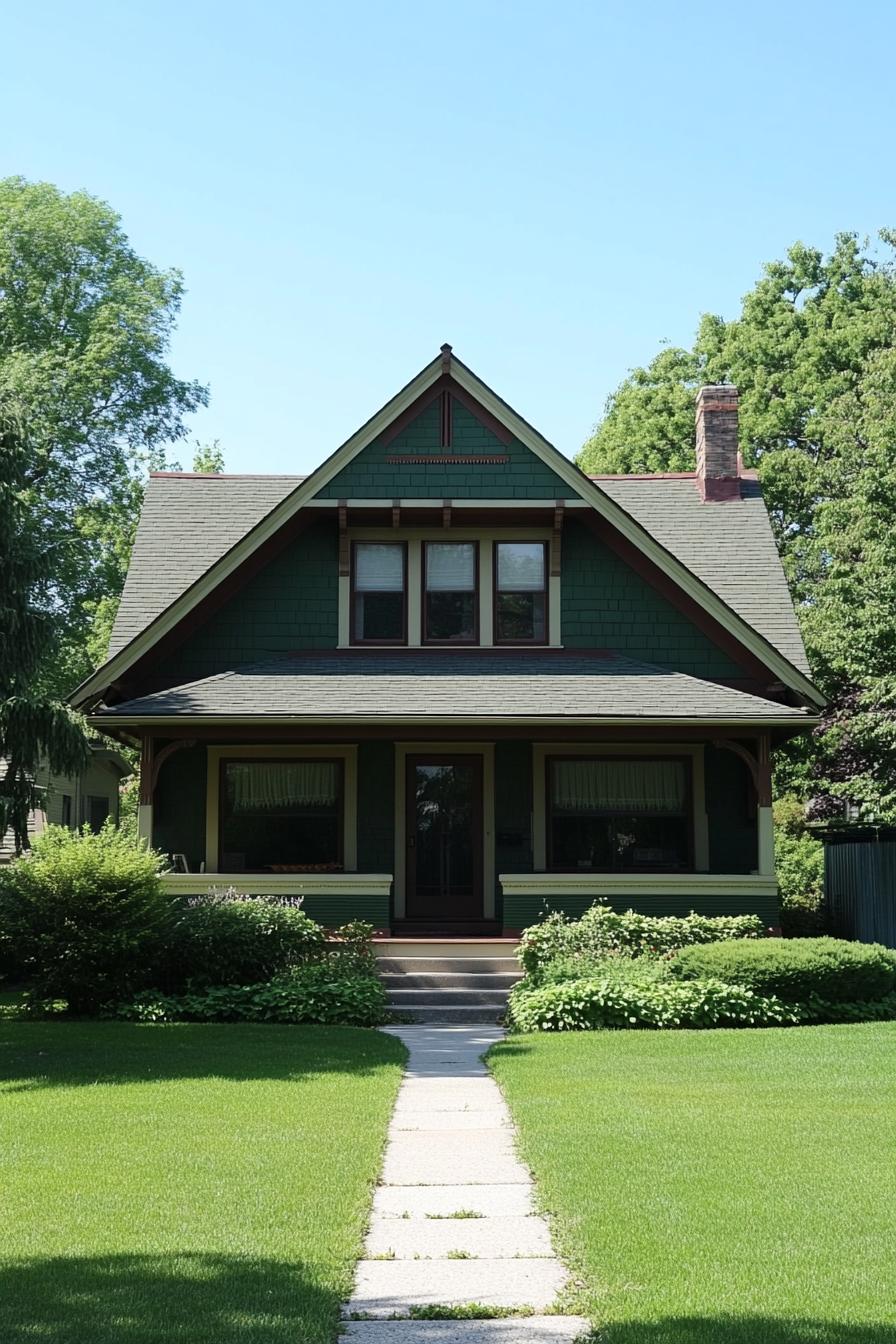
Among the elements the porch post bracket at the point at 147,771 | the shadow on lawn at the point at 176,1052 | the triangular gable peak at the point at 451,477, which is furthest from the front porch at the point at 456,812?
the shadow on lawn at the point at 176,1052

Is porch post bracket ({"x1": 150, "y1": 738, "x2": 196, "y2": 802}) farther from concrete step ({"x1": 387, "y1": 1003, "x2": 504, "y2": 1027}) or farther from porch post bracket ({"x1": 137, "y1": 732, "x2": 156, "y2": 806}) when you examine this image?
concrete step ({"x1": 387, "y1": 1003, "x2": 504, "y2": 1027})

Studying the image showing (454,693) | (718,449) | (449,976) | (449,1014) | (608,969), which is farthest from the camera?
(718,449)

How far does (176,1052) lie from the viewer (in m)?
12.8

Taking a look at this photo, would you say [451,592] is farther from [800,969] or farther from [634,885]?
[800,969]

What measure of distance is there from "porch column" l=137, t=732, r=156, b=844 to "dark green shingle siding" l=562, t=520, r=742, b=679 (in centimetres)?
597

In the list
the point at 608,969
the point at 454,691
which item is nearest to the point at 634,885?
the point at 608,969

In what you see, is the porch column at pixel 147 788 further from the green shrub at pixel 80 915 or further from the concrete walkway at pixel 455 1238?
the concrete walkway at pixel 455 1238

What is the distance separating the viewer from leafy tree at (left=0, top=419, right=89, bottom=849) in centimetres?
1455

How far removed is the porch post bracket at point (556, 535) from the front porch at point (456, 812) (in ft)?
8.30

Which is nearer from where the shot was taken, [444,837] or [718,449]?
[444,837]

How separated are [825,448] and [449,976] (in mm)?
21560

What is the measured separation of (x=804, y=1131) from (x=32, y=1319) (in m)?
5.48

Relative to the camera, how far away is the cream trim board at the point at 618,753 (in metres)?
19.8

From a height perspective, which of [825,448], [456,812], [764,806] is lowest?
[456,812]
